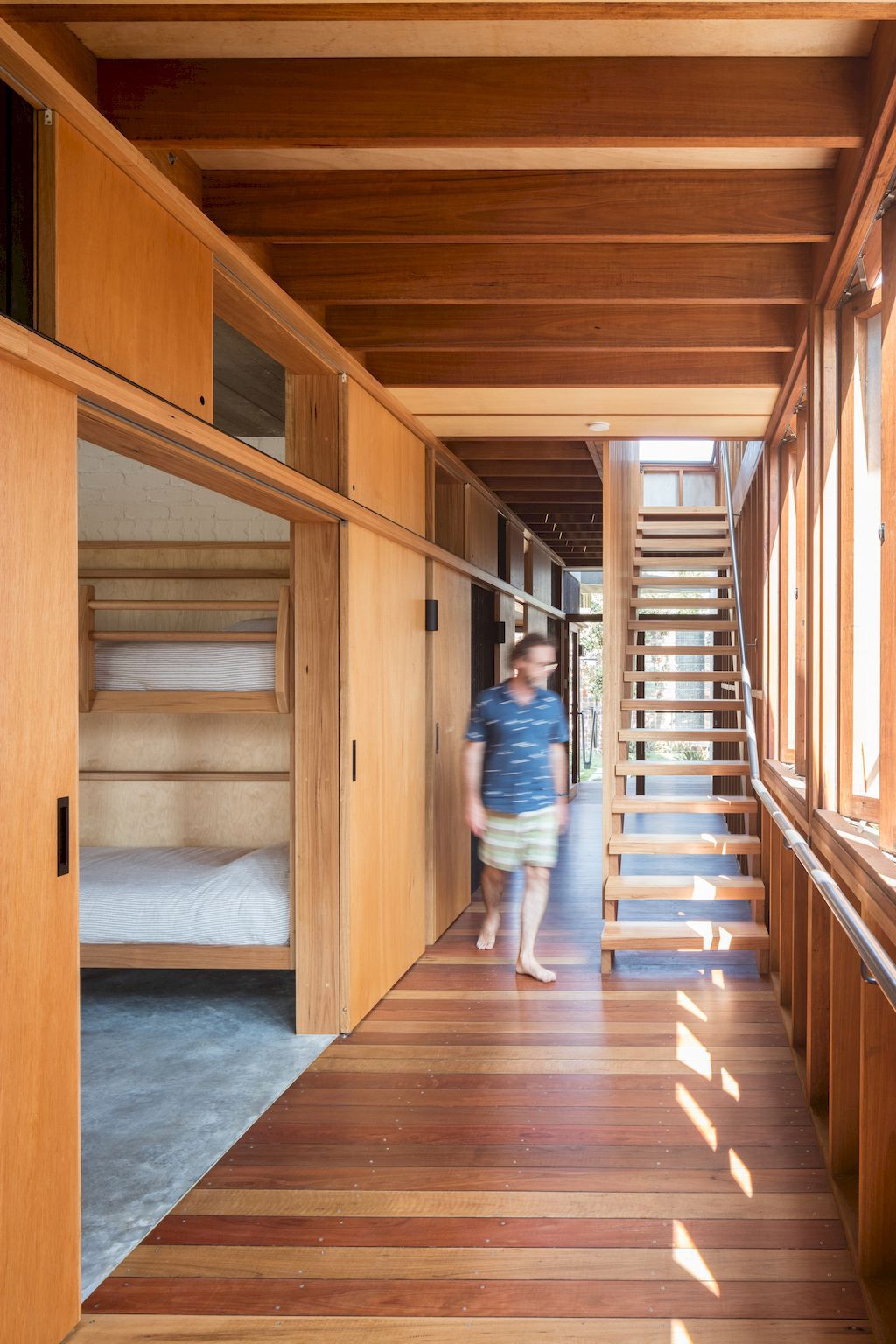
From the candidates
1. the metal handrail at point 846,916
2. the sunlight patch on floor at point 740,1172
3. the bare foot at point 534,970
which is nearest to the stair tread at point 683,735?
the metal handrail at point 846,916

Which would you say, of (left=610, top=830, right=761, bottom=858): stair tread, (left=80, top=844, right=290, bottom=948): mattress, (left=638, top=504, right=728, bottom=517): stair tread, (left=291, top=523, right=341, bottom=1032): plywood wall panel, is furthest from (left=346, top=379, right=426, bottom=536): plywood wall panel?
(left=638, top=504, right=728, bottom=517): stair tread

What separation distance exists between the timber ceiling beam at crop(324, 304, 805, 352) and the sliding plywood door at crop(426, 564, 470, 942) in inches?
62.5

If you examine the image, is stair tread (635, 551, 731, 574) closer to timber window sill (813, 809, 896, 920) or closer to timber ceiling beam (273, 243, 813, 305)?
timber ceiling beam (273, 243, 813, 305)

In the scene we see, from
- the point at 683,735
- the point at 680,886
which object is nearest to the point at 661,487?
the point at 683,735

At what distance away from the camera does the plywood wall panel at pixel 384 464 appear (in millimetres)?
4043

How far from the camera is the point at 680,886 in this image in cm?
506

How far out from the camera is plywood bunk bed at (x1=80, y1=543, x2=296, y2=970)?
4.14 meters

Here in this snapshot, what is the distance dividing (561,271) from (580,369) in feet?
3.07

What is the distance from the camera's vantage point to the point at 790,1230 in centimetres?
256

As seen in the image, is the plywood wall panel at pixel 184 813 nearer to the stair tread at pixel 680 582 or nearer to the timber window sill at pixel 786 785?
the timber window sill at pixel 786 785

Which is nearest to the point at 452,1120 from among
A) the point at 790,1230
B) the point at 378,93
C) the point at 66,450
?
the point at 790,1230

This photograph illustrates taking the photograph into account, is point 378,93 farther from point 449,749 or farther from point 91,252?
point 449,749

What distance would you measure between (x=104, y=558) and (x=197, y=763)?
1094 mm

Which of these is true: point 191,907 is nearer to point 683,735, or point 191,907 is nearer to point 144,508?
point 144,508
